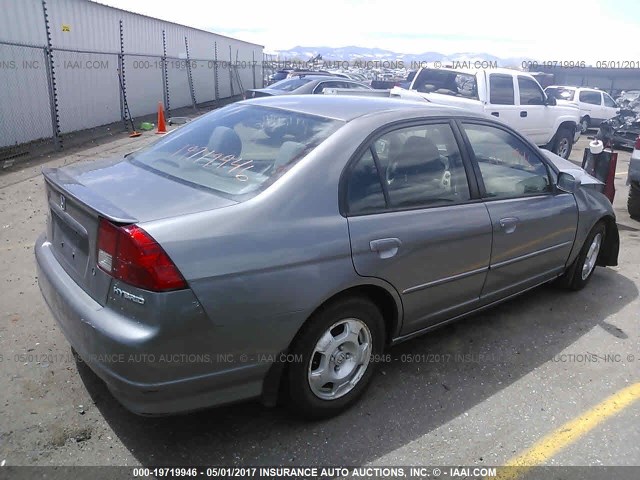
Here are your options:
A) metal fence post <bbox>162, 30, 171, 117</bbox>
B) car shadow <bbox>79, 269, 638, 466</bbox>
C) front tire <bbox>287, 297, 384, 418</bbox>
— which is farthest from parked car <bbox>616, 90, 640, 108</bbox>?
front tire <bbox>287, 297, 384, 418</bbox>

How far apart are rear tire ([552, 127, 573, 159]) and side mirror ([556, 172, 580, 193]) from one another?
27.6 ft

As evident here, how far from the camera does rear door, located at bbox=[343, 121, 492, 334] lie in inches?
111

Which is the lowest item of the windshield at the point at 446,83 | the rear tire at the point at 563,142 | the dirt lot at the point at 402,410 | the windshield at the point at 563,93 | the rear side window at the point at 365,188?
the dirt lot at the point at 402,410

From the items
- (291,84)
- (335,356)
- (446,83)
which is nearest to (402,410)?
(335,356)

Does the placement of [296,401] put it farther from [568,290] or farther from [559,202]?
[568,290]

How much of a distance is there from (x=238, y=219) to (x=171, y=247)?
1.09 ft

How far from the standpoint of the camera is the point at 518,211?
3688 mm

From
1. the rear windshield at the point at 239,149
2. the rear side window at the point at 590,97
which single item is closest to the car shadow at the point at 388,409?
the rear windshield at the point at 239,149

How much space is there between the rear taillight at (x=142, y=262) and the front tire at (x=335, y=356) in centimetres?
75

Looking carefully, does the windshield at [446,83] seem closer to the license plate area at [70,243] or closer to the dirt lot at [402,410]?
the dirt lot at [402,410]

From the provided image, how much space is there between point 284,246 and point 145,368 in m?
0.80

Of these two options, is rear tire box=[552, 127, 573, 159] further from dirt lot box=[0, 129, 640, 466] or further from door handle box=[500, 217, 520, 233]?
door handle box=[500, 217, 520, 233]

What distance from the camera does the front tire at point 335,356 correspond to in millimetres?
2652

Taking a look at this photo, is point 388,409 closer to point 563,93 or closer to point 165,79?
point 165,79
